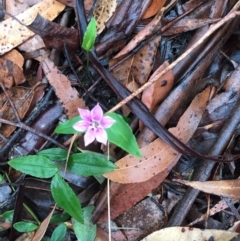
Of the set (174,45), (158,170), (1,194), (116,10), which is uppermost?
(116,10)

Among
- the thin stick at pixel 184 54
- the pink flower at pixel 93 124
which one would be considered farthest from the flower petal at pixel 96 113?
the thin stick at pixel 184 54

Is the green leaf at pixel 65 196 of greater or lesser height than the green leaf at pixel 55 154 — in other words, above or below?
below

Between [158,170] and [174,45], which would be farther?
[174,45]

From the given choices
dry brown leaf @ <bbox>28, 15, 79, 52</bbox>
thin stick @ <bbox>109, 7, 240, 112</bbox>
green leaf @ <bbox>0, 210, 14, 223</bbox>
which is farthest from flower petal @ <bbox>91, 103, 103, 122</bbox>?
green leaf @ <bbox>0, 210, 14, 223</bbox>

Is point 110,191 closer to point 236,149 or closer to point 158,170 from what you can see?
point 158,170

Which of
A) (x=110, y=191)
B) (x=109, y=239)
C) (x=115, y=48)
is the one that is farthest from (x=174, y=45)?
(x=109, y=239)

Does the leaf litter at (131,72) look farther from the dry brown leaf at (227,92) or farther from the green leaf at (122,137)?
the green leaf at (122,137)

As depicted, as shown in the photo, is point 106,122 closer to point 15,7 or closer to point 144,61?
point 144,61

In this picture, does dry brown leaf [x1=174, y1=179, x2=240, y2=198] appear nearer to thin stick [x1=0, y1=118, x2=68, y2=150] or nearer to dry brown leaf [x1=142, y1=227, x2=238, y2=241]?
dry brown leaf [x1=142, y1=227, x2=238, y2=241]
